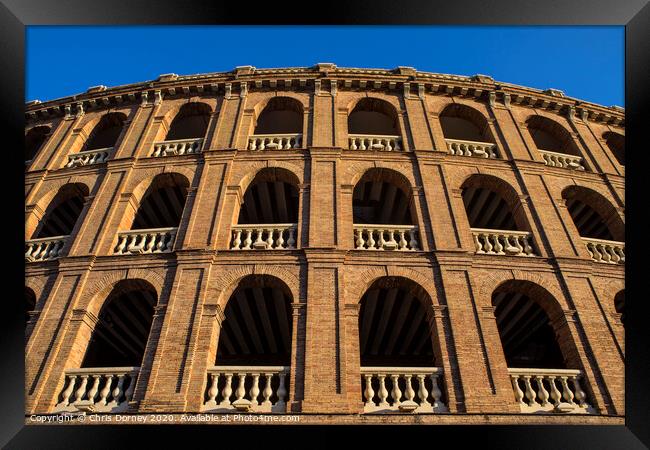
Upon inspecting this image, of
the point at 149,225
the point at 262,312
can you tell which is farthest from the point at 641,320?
the point at 149,225

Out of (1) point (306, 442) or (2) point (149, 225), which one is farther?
(2) point (149, 225)

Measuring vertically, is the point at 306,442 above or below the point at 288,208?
below

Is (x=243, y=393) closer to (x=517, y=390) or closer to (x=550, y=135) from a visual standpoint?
(x=517, y=390)

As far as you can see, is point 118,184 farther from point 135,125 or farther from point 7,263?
point 7,263

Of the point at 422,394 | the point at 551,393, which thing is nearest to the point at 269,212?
the point at 422,394

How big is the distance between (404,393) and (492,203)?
23.7 ft

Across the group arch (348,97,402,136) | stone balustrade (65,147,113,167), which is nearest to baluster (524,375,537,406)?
arch (348,97,402,136)

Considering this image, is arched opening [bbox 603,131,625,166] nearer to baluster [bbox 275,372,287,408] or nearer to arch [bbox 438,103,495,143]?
arch [bbox 438,103,495,143]

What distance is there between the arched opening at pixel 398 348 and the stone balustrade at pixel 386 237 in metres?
0.93

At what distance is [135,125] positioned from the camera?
49.8 feet

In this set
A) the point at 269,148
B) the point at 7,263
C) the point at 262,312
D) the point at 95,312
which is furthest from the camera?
the point at 269,148

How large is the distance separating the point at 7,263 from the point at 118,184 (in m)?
8.16

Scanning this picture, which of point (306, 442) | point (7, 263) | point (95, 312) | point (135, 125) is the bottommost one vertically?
point (306, 442)

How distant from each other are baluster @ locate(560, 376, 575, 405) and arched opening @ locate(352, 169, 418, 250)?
4205 mm
